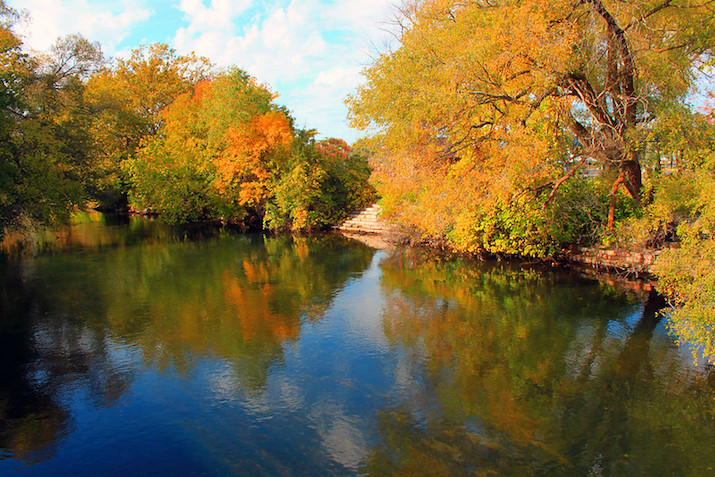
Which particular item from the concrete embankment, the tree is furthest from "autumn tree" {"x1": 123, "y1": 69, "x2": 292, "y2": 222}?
the concrete embankment

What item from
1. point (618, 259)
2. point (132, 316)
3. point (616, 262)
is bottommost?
point (132, 316)

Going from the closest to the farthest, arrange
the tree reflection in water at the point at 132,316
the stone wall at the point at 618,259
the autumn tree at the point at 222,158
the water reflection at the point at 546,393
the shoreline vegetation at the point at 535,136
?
the water reflection at the point at 546,393 < the tree reflection in water at the point at 132,316 < the shoreline vegetation at the point at 535,136 < the stone wall at the point at 618,259 < the autumn tree at the point at 222,158

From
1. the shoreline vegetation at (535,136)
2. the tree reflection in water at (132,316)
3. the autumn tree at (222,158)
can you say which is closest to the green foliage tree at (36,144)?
the shoreline vegetation at (535,136)

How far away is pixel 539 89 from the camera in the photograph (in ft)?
47.3

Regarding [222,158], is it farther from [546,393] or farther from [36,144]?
[546,393]

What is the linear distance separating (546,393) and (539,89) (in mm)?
9368

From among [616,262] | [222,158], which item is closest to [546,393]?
[616,262]

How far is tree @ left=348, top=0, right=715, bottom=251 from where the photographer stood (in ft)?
45.5

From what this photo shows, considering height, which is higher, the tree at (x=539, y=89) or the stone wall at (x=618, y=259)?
the tree at (x=539, y=89)

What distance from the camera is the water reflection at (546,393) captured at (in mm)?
7258

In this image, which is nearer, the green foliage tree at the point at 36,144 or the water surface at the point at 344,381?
the water surface at the point at 344,381

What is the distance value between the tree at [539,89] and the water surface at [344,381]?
435cm

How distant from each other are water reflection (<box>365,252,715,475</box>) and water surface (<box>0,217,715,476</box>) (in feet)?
0.13

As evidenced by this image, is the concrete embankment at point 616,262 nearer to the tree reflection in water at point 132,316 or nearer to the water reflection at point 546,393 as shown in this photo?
the water reflection at point 546,393
